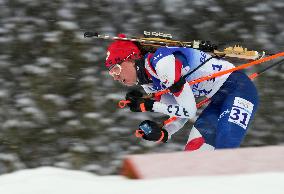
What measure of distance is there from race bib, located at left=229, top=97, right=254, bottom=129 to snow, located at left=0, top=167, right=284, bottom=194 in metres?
1.90

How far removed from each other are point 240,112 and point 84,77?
3.12 meters

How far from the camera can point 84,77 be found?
7293 millimetres

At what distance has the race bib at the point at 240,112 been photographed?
4.53 meters

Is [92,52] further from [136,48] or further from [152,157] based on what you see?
[152,157]

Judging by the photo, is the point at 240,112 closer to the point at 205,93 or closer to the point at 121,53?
the point at 205,93

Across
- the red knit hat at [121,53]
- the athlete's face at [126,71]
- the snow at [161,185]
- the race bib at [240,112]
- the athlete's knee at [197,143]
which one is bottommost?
the athlete's knee at [197,143]

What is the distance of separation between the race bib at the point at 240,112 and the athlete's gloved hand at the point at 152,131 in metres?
0.54

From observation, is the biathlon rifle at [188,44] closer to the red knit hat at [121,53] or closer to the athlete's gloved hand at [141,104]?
the red knit hat at [121,53]

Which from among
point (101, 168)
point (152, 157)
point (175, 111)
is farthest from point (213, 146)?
point (101, 168)

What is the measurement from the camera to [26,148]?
7219 millimetres

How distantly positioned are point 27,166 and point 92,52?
62.3 inches

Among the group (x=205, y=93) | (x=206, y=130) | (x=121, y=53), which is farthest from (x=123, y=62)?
(x=206, y=130)

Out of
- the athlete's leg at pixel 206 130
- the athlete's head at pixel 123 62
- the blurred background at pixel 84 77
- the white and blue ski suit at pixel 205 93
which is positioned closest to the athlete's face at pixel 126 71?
the athlete's head at pixel 123 62

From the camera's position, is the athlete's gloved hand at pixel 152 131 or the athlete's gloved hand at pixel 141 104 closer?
the athlete's gloved hand at pixel 141 104
